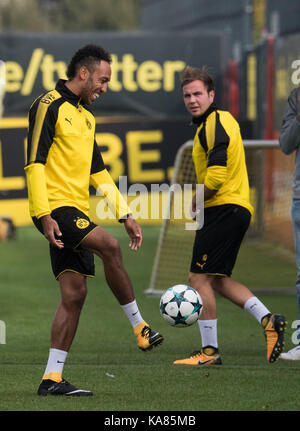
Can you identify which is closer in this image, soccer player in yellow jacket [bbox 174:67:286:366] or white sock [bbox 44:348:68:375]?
white sock [bbox 44:348:68:375]

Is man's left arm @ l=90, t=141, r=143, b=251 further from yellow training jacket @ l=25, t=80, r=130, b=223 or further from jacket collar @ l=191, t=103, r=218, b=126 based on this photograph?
jacket collar @ l=191, t=103, r=218, b=126

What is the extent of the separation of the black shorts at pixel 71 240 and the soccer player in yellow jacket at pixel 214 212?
1.16 metres

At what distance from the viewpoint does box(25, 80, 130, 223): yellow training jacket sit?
17.9 ft

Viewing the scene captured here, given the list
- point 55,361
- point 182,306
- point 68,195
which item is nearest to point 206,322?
Answer: point 182,306

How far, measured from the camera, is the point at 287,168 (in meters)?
12.3

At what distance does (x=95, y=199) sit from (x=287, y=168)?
18.0ft

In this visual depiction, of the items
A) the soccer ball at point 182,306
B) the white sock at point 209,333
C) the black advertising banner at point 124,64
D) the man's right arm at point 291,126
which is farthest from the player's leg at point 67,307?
the black advertising banner at point 124,64

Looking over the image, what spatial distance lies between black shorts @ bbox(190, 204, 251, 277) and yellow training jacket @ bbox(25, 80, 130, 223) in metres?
1.13

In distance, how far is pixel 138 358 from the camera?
6.85 m

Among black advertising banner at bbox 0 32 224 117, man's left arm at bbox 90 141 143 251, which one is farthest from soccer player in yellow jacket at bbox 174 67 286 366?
black advertising banner at bbox 0 32 224 117

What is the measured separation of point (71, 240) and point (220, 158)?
139 centimetres

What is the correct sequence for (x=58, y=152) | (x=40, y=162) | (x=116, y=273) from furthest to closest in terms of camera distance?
(x=116, y=273), (x=58, y=152), (x=40, y=162)

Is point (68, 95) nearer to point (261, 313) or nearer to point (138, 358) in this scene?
point (261, 313)
